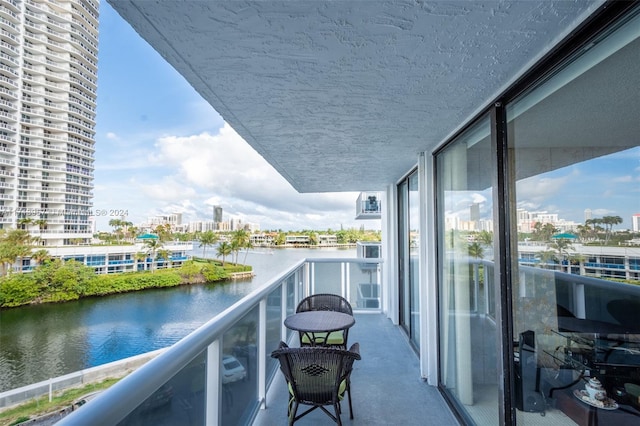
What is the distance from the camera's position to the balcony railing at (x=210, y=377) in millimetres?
866

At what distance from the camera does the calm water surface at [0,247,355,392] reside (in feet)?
46.3

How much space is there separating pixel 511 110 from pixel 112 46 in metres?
35.2

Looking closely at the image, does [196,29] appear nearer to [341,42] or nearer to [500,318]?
[341,42]

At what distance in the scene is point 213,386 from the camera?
5.73 feet

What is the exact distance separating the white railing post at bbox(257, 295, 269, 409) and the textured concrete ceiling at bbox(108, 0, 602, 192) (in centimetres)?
162

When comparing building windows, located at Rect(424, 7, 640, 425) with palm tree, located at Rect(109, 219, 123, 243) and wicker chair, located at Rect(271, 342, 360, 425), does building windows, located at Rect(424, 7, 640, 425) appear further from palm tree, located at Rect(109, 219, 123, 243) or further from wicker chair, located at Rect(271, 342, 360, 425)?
palm tree, located at Rect(109, 219, 123, 243)

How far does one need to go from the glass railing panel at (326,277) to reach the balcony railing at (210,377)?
70.5 inches

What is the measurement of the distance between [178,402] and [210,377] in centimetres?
44

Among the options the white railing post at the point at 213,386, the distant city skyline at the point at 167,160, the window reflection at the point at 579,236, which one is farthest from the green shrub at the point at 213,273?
the window reflection at the point at 579,236

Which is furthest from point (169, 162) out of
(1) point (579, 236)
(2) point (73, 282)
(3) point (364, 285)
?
(1) point (579, 236)

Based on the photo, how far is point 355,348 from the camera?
2.59 m

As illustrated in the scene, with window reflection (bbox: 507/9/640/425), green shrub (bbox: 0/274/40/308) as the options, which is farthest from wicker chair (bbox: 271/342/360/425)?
green shrub (bbox: 0/274/40/308)

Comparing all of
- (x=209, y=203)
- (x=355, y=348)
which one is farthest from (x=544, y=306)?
(x=209, y=203)

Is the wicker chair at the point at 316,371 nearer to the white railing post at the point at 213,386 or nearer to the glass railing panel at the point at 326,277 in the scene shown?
the white railing post at the point at 213,386
